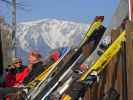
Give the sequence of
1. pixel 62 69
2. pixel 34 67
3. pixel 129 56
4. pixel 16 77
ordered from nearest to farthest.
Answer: pixel 129 56
pixel 62 69
pixel 34 67
pixel 16 77

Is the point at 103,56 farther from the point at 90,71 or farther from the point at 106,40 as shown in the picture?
the point at 106,40

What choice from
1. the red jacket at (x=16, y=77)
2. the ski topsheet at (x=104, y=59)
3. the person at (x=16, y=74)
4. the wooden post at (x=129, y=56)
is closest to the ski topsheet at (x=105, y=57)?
the ski topsheet at (x=104, y=59)

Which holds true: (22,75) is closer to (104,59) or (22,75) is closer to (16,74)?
(16,74)

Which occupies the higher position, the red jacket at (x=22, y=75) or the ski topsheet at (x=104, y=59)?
the ski topsheet at (x=104, y=59)

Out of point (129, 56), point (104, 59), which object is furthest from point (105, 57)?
point (129, 56)

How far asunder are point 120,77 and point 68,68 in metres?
1.10

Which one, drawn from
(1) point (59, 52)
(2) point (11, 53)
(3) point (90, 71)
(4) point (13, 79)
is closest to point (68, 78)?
(3) point (90, 71)

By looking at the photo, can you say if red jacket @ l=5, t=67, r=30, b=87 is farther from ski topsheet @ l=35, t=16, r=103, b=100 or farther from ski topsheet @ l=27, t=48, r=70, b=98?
ski topsheet @ l=35, t=16, r=103, b=100

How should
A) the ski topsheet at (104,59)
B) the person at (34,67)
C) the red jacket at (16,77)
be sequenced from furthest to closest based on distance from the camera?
the red jacket at (16,77) < the person at (34,67) < the ski topsheet at (104,59)

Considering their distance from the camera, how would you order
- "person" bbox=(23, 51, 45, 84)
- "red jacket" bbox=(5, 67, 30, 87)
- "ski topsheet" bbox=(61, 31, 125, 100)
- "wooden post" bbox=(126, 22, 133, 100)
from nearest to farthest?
1. "wooden post" bbox=(126, 22, 133, 100)
2. "ski topsheet" bbox=(61, 31, 125, 100)
3. "person" bbox=(23, 51, 45, 84)
4. "red jacket" bbox=(5, 67, 30, 87)

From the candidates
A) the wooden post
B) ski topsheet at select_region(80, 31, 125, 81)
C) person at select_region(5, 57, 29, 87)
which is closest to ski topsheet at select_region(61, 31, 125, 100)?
ski topsheet at select_region(80, 31, 125, 81)

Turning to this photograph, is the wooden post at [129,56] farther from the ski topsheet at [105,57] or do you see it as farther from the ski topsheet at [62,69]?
the ski topsheet at [62,69]

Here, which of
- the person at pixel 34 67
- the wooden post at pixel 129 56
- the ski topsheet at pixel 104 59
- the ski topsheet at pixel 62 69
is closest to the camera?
the wooden post at pixel 129 56

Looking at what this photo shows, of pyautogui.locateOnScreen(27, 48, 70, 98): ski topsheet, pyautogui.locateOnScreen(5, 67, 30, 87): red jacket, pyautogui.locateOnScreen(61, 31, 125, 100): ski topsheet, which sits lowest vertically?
pyautogui.locateOnScreen(5, 67, 30, 87): red jacket
